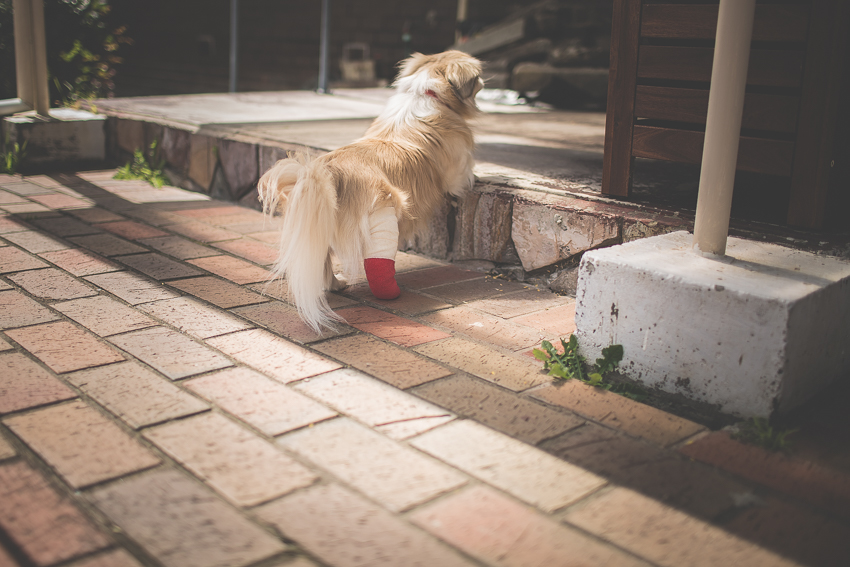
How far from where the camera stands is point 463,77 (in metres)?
3.03

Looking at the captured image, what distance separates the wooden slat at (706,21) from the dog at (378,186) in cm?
79

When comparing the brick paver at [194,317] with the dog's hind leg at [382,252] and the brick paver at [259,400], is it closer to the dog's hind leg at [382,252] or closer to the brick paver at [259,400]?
the brick paver at [259,400]

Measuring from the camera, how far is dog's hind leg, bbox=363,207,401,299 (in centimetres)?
269

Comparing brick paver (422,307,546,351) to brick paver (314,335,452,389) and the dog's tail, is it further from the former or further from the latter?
the dog's tail

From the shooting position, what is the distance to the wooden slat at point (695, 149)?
244cm

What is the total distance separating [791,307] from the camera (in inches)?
70.2

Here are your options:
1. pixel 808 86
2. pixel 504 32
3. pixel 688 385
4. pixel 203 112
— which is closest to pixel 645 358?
pixel 688 385

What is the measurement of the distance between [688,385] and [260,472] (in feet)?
4.22

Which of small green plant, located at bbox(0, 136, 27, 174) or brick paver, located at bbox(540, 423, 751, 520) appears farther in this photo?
small green plant, located at bbox(0, 136, 27, 174)

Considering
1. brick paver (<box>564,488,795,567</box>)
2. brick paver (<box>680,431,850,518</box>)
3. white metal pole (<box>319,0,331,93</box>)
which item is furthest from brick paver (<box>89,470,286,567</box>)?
white metal pole (<box>319,0,331,93</box>)

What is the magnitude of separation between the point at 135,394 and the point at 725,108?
75.9 inches

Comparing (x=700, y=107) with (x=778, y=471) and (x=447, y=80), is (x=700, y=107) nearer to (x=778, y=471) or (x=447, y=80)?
(x=447, y=80)

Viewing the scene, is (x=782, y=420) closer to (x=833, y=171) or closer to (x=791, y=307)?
(x=791, y=307)

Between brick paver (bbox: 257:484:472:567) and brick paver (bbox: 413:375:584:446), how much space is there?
493mm
